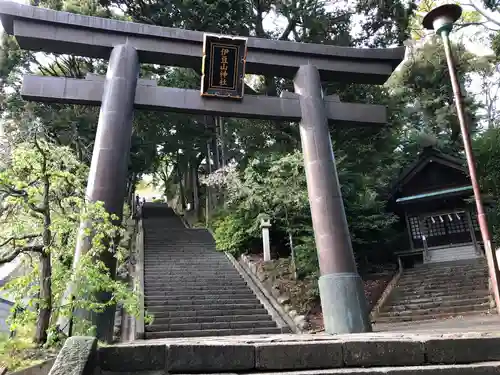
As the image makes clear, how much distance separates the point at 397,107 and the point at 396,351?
659 inches

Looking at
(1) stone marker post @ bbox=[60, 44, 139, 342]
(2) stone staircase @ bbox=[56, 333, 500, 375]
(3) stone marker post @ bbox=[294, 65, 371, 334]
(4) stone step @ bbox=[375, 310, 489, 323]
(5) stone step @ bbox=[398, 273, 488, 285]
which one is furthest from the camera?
(5) stone step @ bbox=[398, 273, 488, 285]

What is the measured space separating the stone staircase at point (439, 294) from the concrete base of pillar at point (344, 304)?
509 centimetres

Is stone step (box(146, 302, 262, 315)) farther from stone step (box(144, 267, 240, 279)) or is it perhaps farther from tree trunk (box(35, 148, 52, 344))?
tree trunk (box(35, 148, 52, 344))

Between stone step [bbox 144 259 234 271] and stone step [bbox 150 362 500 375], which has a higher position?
stone step [bbox 144 259 234 271]

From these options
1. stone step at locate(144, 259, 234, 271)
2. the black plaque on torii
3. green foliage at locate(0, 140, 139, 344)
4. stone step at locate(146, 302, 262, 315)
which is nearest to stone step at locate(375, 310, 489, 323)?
stone step at locate(146, 302, 262, 315)

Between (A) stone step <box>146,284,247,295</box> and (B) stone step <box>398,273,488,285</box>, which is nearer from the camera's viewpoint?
(A) stone step <box>146,284,247,295</box>

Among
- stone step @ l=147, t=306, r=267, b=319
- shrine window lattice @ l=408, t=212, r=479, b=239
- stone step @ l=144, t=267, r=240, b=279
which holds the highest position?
shrine window lattice @ l=408, t=212, r=479, b=239

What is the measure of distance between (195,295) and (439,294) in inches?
348

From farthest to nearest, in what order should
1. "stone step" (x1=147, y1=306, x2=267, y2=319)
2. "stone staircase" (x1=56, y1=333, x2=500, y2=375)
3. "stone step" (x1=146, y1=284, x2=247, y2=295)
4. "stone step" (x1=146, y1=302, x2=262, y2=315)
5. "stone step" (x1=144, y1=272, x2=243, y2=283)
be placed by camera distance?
1. "stone step" (x1=144, y1=272, x2=243, y2=283)
2. "stone step" (x1=146, y1=284, x2=247, y2=295)
3. "stone step" (x1=146, y1=302, x2=262, y2=315)
4. "stone step" (x1=147, y1=306, x2=267, y2=319)
5. "stone staircase" (x1=56, y1=333, x2=500, y2=375)

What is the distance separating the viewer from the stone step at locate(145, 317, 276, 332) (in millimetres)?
9375

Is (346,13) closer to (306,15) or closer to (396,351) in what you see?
(306,15)

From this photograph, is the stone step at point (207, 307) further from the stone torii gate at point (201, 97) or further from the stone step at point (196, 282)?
the stone torii gate at point (201, 97)

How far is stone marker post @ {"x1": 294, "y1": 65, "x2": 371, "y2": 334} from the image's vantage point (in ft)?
25.5

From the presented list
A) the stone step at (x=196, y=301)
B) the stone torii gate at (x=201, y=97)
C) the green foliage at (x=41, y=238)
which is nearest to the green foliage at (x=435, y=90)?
the stone torii gate at (x=201, y=97)
